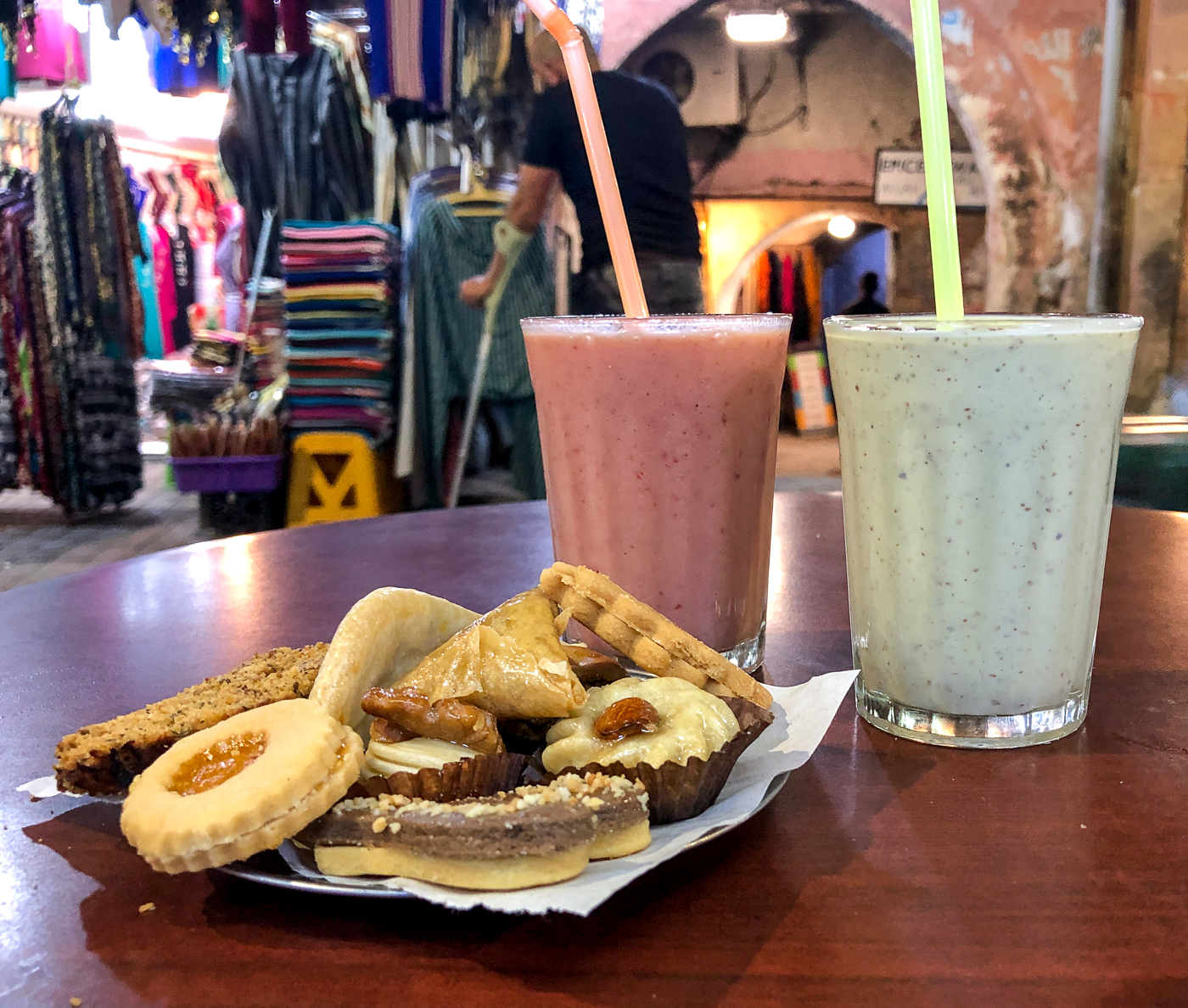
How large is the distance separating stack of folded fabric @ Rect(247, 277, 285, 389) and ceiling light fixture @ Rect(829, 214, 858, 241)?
680 centimetres

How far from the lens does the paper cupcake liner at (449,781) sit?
557 millimetres

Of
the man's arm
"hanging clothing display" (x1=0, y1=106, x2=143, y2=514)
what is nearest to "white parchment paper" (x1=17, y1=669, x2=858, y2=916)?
the man's arm

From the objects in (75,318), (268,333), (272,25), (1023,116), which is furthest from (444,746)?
(1023,116)

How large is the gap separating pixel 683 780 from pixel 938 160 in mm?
492

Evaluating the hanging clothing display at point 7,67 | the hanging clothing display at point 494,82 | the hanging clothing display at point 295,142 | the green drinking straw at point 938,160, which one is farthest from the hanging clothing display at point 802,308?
the green drinking straw at point 938,160

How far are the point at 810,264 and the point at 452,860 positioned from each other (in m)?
10.8

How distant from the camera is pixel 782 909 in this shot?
52cm

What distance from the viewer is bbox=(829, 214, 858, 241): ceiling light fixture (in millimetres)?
10344

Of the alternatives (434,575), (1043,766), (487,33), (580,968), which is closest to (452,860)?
(580,968)

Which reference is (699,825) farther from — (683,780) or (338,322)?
(338,322)

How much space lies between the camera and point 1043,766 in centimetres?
70

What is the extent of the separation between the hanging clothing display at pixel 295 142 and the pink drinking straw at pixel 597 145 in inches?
158

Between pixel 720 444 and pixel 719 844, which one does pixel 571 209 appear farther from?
pixel 719 844

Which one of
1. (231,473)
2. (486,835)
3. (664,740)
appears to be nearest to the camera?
(486,835)
